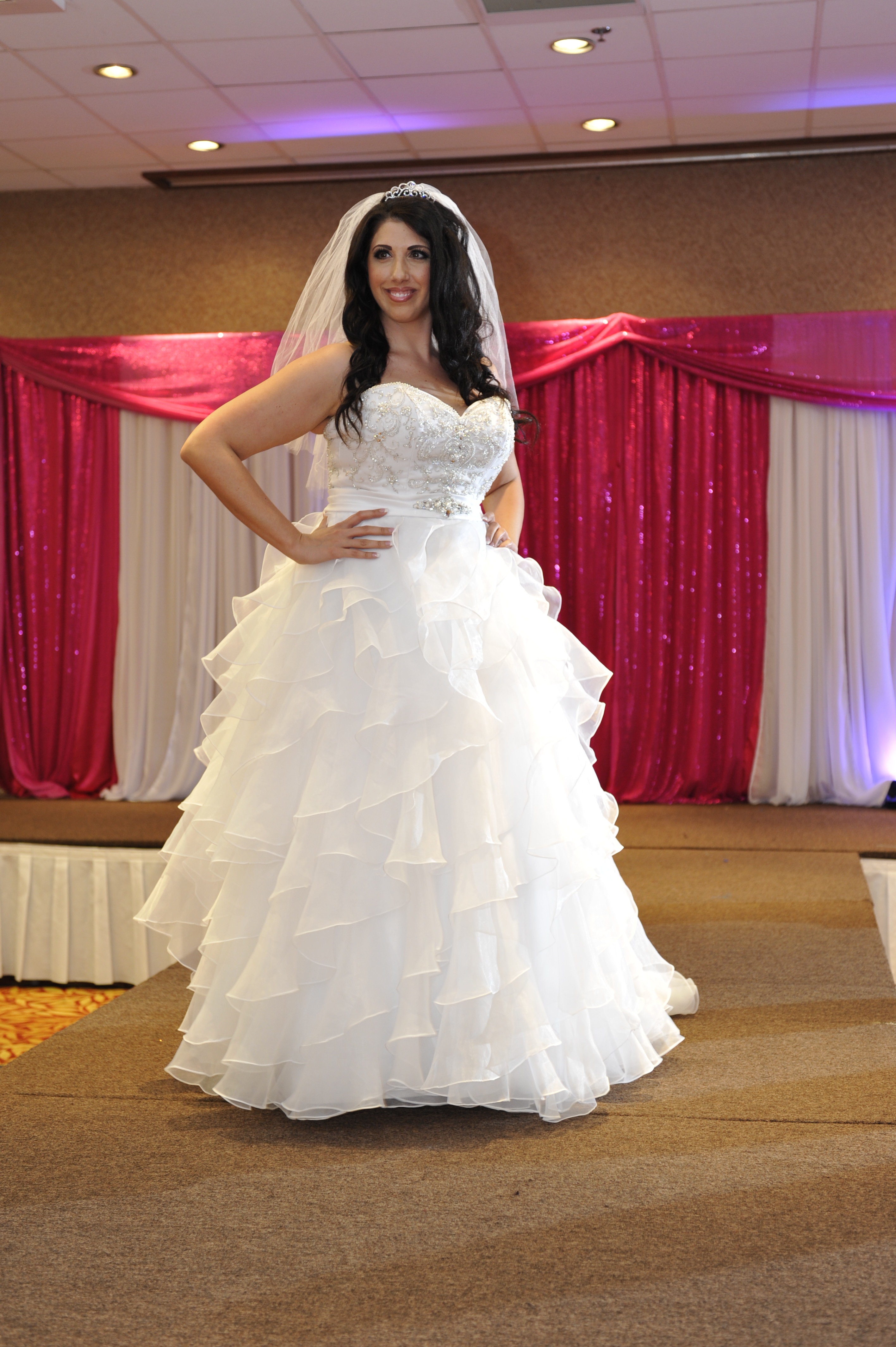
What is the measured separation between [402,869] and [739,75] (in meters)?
4.28

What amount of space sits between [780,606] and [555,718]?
4039mm

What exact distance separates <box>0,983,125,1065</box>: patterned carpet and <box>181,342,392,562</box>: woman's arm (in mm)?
2378

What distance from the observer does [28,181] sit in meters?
6.49

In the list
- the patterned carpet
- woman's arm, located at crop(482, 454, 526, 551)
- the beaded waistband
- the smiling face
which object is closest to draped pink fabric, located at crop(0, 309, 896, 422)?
the patterned carpet

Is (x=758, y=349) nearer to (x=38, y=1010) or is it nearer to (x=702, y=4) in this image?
(x=702, y=4)

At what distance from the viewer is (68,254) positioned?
6.64 m

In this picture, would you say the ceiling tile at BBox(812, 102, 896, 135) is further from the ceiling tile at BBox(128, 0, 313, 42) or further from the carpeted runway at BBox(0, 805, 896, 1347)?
the carpeted runway at BBox(0, 805, 896, 1347)

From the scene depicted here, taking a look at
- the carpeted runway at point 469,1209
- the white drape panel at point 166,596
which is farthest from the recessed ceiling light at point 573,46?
the carpeted runway at point 469,1209

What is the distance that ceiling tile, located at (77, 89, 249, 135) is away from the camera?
530cm

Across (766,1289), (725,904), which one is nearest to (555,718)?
(766,1289)

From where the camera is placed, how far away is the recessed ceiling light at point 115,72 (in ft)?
16.4

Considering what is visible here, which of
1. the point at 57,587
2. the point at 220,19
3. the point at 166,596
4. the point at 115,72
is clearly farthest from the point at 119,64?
the point at 57,587

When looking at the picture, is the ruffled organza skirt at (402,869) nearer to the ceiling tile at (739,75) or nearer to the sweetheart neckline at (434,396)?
the sweetheart neckline at (434,396)

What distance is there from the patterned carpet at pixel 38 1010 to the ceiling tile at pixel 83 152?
12.7 feet
